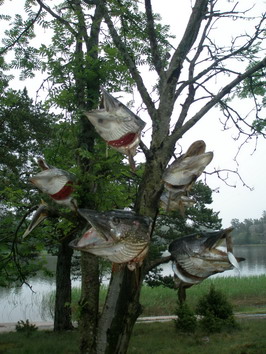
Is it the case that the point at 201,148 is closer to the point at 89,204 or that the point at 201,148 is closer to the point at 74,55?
the point at 89,204

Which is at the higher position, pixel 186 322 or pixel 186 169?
pixel 186 169

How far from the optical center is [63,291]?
1117cm

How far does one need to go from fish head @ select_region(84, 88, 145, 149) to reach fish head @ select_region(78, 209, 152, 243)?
447 mm

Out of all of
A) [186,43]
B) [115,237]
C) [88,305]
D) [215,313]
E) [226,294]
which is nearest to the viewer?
[115,237]

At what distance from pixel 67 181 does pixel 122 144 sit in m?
0.53

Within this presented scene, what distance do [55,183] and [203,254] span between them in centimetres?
103

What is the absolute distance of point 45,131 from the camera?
1223cm

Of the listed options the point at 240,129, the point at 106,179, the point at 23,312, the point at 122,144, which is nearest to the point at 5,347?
the point at 106,179

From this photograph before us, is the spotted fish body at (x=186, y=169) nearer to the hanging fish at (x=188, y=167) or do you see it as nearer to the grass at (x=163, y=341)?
the hanging fish at (x=188, y=167)

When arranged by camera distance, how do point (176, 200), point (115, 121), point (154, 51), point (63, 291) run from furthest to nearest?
point (63, 291)
point (154, 51)
point (176, 200)
point (115, 121)

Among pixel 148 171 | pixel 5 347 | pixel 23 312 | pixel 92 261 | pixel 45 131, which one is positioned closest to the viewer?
pixel 148 171

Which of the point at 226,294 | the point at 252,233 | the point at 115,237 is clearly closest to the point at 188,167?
the point at 115,237

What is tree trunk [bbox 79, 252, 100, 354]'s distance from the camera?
117 inches

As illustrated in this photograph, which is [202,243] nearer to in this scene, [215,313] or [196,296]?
[215,313]
